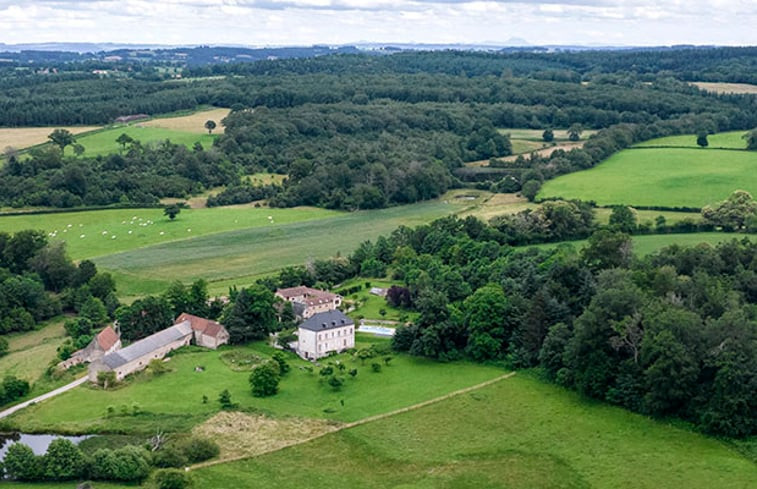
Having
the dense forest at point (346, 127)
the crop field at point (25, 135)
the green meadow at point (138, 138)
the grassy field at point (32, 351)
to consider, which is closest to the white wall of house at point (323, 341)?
the grassy field at point (32, 351)

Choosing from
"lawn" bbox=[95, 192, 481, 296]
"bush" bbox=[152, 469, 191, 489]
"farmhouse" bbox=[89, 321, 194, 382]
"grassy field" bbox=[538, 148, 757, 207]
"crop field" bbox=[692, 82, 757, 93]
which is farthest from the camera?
"crop field" bbox=[692, 82, 757, 93]

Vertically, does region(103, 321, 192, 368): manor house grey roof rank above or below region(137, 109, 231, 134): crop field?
below

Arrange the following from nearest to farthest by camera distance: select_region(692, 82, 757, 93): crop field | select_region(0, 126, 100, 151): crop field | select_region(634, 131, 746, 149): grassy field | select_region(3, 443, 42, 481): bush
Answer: select_region(3, 443, 42, 481): bush, select_region(634, 131, 746, 149): grassy field, select_region(0, 126, 100, 151): crop field, select_region(692, 82, 757, 93): crop field

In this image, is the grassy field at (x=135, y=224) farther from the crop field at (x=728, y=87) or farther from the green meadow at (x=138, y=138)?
the crop field at (x=728, y=87)

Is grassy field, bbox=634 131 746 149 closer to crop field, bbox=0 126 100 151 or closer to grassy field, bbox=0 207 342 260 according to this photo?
grassy field, bbox=0 207 342 260

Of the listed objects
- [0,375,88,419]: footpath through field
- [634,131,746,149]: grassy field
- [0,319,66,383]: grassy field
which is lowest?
[0,319,66,383]: grassy field

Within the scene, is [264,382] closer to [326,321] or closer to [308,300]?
[326,321]

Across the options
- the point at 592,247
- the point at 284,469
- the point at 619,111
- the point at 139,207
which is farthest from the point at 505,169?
the point at 284,469

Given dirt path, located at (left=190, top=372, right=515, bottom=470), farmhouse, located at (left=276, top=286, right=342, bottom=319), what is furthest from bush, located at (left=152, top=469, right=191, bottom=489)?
farmhouse, located at (left=276, top=286, right=342, bottom=319)
